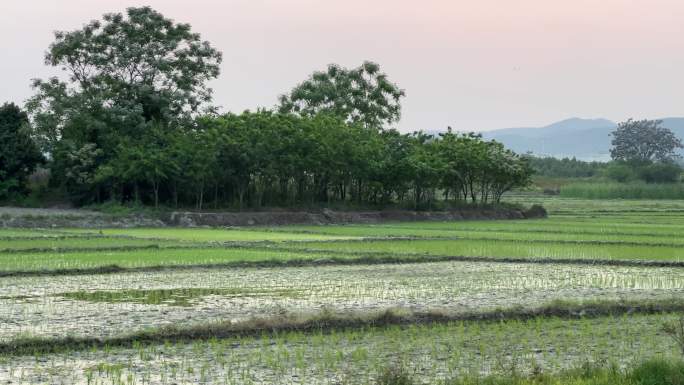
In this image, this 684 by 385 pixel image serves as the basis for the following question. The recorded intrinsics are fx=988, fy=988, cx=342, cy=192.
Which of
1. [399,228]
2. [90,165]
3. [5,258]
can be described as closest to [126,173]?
[90,165]

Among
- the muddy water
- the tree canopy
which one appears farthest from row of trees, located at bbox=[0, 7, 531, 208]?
the muddy water

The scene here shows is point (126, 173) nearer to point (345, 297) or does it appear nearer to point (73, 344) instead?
point (345, 297)

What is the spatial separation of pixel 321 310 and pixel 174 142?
2777 cm

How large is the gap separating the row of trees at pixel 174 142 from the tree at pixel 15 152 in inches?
11.2

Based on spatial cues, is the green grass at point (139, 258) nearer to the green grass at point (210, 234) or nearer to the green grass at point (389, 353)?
the green grass at point (210, 234)

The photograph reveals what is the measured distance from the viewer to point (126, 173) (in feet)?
123

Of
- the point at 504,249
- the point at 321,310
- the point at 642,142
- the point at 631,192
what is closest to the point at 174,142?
the point at 504,249

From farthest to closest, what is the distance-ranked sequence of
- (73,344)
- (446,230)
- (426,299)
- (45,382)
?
(446,230), (426,299), (73,344), (45,382)

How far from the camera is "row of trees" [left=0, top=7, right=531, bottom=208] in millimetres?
39250

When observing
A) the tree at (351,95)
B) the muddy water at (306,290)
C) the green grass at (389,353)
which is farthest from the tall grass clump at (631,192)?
the green grass at (389,353)

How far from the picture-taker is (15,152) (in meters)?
39.3

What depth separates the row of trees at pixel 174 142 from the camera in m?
39.2

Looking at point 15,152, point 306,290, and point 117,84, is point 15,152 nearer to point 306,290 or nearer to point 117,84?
point 117,84

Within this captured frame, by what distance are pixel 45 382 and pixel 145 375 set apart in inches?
35.3
